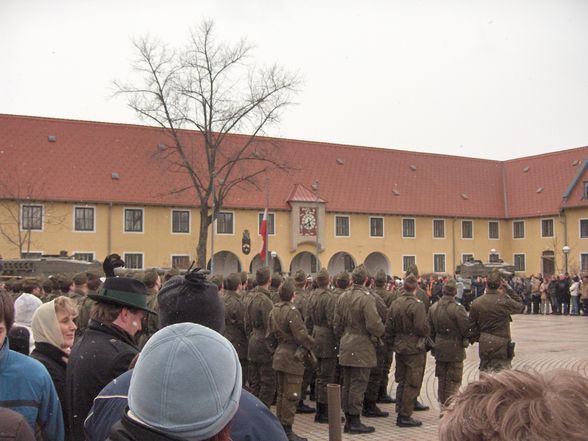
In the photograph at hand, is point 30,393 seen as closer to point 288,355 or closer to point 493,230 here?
point 288,355

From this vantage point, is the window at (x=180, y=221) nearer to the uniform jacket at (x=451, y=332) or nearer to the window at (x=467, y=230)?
the window at (x=467, y=230)

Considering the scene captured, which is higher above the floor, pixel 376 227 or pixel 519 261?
pixel 376 227

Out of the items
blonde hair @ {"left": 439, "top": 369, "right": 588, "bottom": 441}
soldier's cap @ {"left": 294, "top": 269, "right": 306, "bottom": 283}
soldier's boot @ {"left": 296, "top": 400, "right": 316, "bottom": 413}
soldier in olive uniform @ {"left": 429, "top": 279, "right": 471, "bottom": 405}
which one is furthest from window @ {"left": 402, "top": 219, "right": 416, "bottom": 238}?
blonde hair @ {"left": 439, "top": 369, "right": 588, "bottom": 441}

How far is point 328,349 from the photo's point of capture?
33.6 feet

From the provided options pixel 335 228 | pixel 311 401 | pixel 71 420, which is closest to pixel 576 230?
pixel 335 228

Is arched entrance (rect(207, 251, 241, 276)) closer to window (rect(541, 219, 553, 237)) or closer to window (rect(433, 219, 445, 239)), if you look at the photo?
window (rect(433, 219, 445, 239))

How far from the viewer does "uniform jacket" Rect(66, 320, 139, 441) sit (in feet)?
12.6

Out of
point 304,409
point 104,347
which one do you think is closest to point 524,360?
point 304,409

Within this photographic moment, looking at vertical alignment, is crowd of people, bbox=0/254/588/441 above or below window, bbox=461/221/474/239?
below

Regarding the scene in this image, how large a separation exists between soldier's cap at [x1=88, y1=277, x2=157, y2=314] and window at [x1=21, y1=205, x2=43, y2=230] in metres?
35.7

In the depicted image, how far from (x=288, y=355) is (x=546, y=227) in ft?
149

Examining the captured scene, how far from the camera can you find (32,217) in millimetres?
37938

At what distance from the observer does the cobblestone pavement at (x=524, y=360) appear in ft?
28.3

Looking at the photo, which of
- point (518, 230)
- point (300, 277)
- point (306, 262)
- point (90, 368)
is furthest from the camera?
point (518, 230)
